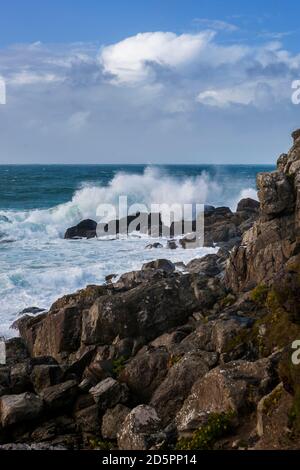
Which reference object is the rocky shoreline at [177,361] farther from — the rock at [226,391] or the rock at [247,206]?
the rock at [247,206]

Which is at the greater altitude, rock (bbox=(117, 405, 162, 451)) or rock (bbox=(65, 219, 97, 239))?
rock (bbox=(65, 219, 97, 239))

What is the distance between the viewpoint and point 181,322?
1609cm

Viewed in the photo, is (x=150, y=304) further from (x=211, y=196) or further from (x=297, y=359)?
(x=211, y=196)

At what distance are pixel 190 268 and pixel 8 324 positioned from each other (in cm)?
901

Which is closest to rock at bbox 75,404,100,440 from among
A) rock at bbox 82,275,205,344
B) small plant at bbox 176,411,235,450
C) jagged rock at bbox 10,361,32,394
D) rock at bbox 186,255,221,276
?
jagged rock at bbox 10,361,32,394

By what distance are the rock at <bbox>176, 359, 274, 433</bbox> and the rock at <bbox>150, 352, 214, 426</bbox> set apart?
0.82 metres

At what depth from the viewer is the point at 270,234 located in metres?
18.5

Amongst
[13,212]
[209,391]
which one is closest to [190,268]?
[209,391]

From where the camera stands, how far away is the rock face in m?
17.3

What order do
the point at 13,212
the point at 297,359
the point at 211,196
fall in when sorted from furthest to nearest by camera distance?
the point at 211,196, the point at 13,212, the point at 297,359

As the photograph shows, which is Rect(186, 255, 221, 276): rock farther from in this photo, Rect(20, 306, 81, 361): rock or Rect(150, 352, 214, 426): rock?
Rect(150, 352, 214, 426): rock

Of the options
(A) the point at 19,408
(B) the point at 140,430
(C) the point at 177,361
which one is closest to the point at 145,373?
(C) the point at 177,361

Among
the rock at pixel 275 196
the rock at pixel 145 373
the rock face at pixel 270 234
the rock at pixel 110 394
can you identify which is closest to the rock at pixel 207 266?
the rock face at pixel 270 234

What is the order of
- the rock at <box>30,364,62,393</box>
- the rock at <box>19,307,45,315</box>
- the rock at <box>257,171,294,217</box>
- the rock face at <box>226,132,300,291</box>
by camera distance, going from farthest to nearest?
the rock at <box>19,307,45,315</box> < the rock at <box>257,171,294,217</box> < the rock face at <box>226,132,300,291</box> < the rock at <box>30,364,62,393</box>
